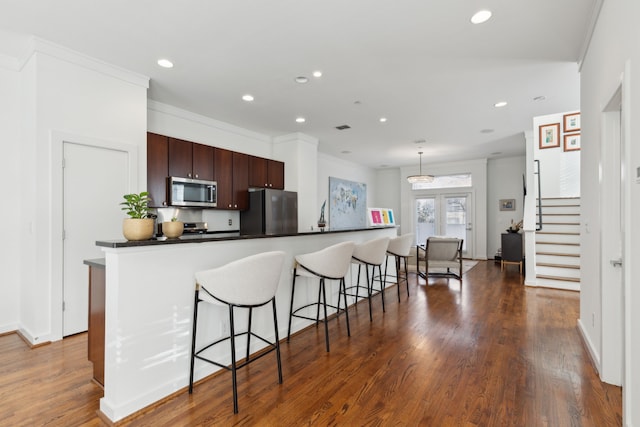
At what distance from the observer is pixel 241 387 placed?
213cm

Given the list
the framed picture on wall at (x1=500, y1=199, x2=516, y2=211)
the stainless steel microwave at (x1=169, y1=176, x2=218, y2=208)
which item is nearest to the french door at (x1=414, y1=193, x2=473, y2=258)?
the framed picture on wall at (x1=500, y1=199, x2=516, y2=211)

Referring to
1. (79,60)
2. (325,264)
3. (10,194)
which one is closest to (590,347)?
(325,264)

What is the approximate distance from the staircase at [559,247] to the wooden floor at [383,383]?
193 centimetres

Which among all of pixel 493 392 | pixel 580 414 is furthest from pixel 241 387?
pixel 580 414

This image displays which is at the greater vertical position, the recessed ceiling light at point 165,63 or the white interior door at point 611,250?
the recessed ceiling light at point 165,63

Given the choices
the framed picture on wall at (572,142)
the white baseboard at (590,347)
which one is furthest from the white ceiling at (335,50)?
the white baseboard at (590,347)

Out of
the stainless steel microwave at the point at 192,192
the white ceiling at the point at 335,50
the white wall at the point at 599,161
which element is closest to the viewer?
the white wall at the point at 599,161

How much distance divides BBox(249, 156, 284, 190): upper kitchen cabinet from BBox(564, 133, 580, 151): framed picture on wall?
5.91 meters

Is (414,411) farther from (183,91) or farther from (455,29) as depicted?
(183,91)

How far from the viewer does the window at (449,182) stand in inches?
346

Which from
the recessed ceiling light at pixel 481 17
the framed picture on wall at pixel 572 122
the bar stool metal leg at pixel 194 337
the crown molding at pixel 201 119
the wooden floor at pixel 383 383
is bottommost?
the wooden floor at pixel 383 383

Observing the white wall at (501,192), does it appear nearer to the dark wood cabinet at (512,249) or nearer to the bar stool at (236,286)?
the dark wood cabinet at (512,249)

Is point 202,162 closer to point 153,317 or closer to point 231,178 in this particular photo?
point 231,178

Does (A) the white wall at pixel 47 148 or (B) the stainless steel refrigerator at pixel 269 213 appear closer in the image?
(A) the white wall at pixel 47 148
